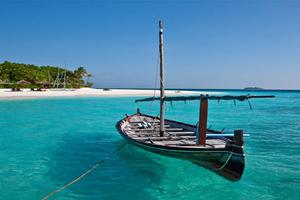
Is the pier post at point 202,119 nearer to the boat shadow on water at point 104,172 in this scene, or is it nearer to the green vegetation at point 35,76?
the boat shadow on water at point 104,172

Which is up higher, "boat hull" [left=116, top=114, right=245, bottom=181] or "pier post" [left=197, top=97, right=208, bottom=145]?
"pier post" [left=197, top=97, right=208, bottom=145]

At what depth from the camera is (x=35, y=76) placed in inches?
2680

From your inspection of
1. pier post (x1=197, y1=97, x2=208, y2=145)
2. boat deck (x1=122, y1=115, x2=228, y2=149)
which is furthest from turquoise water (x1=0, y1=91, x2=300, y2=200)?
pier post (x1=197, y1=97, x2=208, y2=145)

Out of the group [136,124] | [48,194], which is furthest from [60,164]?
[136,124]

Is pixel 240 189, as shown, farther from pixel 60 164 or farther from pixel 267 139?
pixel 267 139

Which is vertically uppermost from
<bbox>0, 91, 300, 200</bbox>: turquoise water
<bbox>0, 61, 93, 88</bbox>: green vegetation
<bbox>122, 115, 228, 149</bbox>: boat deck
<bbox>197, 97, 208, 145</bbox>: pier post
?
<bbox>0, 61, 93, 88</bbox>: green vegetation

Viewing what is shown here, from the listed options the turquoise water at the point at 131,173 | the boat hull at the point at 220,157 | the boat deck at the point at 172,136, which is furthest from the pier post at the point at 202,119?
the turquoise water at the point at 131,173

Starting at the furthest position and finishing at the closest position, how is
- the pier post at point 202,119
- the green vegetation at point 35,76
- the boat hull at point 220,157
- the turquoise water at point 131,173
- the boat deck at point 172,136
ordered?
the green vegetation at point 35,76, the boat deck at point 172,136, the pier post at point 202,119, the turquoise water at point 131,173, the boat hull at point 220,157

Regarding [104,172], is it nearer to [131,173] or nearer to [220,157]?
[131,173]

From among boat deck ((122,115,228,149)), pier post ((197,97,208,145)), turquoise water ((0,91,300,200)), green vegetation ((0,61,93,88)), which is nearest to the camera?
turquoise water ((0,91,300,200))

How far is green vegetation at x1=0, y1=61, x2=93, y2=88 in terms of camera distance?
64.7m

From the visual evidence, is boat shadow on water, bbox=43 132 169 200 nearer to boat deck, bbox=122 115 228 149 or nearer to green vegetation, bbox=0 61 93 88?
boat deck, bbox=122 115 228 149

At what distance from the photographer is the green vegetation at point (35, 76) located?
64688 mm

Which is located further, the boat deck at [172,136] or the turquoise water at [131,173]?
the boat deck at [172,136]
